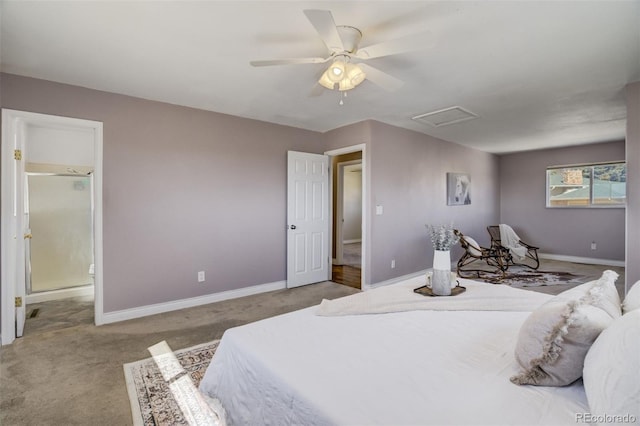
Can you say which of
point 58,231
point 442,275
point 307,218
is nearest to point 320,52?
point 442,275

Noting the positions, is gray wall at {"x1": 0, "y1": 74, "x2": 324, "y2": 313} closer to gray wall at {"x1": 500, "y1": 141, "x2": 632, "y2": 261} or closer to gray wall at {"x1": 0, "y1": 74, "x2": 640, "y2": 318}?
gray wall at {"x1": 0, "y1": 74, "x2": 640, "y2": 318}

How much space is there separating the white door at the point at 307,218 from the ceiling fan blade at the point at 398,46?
8.48 feet

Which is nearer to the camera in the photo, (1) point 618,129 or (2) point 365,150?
(2) point 365,150

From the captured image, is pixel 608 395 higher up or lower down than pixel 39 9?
lower down

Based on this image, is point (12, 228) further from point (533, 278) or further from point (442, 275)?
point (533, 278)

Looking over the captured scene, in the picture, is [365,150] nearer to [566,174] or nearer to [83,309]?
[83,309]

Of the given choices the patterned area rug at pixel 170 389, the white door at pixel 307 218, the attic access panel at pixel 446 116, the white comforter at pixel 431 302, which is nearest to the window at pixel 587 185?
the attic access panel at pixel 446 116

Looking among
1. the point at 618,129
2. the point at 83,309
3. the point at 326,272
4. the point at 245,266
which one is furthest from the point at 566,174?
the point at 83,309

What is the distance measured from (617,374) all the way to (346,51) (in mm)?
2128

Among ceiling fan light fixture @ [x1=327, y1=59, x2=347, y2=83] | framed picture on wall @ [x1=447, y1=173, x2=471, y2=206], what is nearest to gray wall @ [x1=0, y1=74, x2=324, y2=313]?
ceiling fan light fixture @ [x1=327, y1=59, x2=347, y2=83]

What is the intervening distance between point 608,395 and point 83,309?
456 cm

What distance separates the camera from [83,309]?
3.58 m

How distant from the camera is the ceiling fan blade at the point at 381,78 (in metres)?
2.13

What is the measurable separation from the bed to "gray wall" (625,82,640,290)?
2010mm
